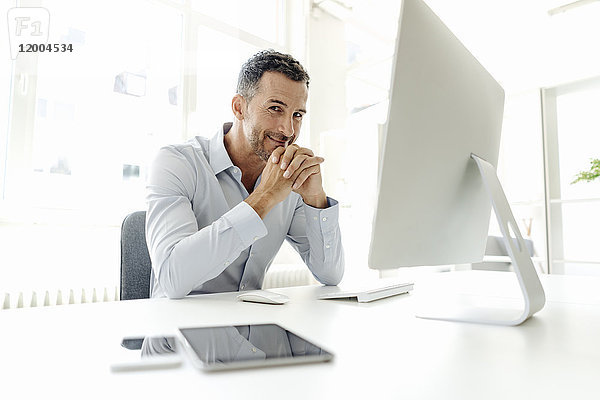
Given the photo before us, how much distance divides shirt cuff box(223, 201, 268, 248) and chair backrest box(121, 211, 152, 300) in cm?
34

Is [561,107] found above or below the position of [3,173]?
above

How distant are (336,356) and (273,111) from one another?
1018 millimetres

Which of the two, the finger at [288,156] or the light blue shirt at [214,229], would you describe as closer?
the light blue shirt at [214,229]

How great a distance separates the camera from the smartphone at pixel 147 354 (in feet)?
1.21

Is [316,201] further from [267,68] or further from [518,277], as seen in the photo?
[518,277]

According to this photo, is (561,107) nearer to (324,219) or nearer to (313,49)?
(313,49)

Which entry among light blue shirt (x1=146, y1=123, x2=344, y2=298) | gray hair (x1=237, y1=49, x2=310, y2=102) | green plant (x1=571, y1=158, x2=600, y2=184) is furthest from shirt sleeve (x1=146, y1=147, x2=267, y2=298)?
green plant (x1=571, y1=158, x2=600, y2=184)

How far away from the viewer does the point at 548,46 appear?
2.98m

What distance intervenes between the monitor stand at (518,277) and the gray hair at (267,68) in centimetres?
76

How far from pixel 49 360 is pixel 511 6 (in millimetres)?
3769

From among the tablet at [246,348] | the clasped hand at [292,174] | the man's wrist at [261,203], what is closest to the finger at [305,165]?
the clasped hand at [292,174]

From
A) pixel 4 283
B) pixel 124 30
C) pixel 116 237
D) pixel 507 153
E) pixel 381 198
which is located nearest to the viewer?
pixel 381 198

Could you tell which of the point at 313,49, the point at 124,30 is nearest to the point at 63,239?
the point at 124,30

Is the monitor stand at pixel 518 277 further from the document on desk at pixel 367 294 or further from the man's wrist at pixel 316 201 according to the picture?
the man's wrist at pixel 316 201
